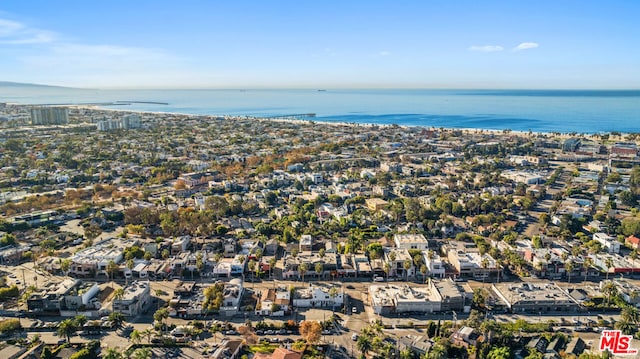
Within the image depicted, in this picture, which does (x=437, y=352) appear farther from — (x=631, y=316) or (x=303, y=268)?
(x=303, y=268)

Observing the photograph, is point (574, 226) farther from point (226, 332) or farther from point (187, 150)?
point (187, 150)

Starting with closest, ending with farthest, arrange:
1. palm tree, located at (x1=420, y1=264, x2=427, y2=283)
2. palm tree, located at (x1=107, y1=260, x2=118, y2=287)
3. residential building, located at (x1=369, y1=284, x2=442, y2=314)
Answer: residential building, located at (x1=369, y1=284, x2=442, y2=314) < palm tree, located at (x1=420, y1=264, x2=427, y2=283) < palm tree, located at (x1=107, y1=260, x2=118, y2=287)

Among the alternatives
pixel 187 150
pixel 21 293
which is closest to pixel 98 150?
pixel 187 150

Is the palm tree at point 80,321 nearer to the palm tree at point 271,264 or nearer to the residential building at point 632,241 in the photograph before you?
the palm tree at point 271,264

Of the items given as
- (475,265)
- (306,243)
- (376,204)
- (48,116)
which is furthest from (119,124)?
(475,265)

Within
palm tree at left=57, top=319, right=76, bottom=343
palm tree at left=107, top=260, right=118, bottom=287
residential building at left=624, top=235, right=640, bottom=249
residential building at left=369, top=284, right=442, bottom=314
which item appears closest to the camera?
palm tree at left=57, top=319, right=76, bottom=343

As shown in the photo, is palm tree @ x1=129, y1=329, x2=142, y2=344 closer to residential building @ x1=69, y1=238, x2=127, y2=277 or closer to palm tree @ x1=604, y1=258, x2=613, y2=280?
residential building @ x1=69, y1=238, x2=127, y2=277

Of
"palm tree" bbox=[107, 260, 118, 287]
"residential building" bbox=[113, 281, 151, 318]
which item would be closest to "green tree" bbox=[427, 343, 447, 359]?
"residential building" bbox=[113, 281, 151, 318]

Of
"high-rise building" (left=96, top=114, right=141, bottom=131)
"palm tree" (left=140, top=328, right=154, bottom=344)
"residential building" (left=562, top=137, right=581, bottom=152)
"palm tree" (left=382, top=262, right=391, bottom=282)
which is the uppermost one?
"high-rise building" (left=96, top=114, right=141, bottom=131)
